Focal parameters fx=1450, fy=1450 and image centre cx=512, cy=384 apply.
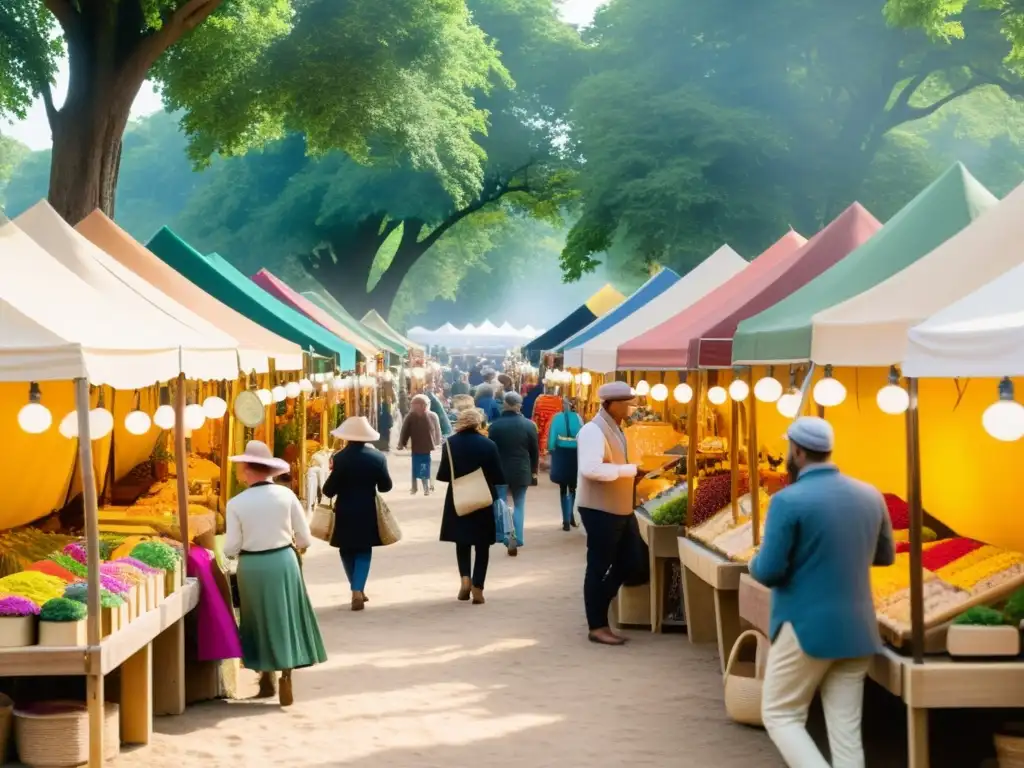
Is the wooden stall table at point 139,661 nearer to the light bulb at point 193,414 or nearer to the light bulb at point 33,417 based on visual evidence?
the light bulb at point 33,417

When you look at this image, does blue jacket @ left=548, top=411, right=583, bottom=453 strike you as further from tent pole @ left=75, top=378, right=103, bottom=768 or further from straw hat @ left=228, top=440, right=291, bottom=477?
tent pole @ left=75, top=378, right=103, bottom=768

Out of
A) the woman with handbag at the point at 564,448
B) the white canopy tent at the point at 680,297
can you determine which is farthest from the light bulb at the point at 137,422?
the woman with handbag at the point at 564,448

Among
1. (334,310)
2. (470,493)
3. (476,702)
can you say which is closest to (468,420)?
(470,493)

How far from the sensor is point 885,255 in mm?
8805

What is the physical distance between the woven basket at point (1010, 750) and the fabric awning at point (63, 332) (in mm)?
4478

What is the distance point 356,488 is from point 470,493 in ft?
3.29

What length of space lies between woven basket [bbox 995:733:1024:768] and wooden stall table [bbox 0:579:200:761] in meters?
4.23

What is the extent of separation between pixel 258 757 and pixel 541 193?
132 ft

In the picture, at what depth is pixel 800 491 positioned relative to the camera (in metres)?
6.21

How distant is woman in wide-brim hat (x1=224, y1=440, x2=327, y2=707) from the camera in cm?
868

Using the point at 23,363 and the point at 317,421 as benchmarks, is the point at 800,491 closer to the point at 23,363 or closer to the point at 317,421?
the point at 23,363

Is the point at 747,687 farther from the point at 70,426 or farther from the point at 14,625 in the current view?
the point at 70,426

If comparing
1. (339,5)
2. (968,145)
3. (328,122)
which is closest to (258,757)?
(328,122)

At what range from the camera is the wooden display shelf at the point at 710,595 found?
379 inches
